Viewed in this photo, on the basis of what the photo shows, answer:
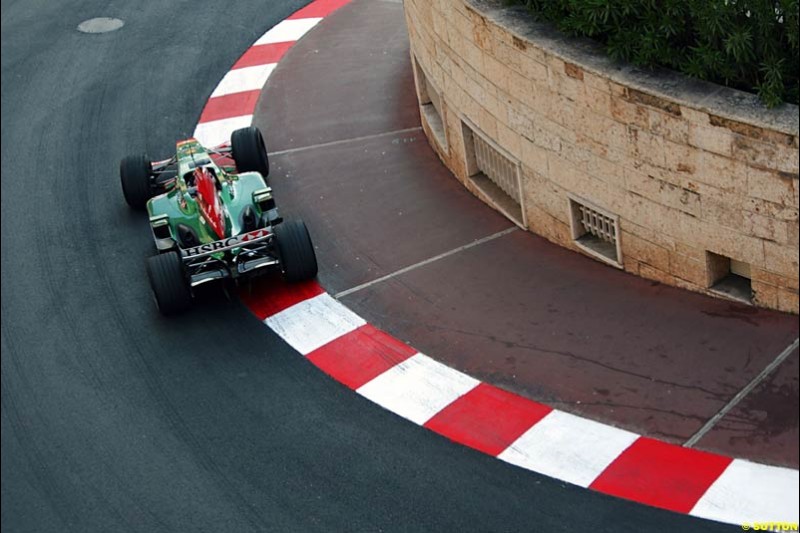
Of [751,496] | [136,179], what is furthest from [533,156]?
[136,179]

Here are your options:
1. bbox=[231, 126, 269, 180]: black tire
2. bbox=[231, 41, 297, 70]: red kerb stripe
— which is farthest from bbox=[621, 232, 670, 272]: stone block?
bbox=[231, 41, 297, 70]: red kerb stripe

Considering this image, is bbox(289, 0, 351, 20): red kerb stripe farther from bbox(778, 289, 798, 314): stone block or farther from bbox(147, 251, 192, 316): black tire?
bbox(778, 289, 798, 314): stone block

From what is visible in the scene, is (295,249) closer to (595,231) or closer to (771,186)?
(595,231)

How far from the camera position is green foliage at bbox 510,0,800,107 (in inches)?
363

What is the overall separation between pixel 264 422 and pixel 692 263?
3658 millimetres

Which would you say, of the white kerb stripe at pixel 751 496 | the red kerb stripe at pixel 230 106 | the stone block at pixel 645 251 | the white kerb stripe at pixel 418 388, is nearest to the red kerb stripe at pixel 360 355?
the white kerb stripe at pixel 418 388

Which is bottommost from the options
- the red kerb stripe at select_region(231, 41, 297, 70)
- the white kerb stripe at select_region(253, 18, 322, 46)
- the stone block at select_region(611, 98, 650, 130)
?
the red kerb stripe at select_region(231, 41, 297, 70)

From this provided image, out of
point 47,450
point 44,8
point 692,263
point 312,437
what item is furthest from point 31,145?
point 692,263

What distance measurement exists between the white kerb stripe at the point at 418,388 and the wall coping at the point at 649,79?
267 centimetres

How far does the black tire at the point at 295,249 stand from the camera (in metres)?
10.8

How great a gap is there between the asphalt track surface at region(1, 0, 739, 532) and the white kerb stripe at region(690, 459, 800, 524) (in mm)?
147

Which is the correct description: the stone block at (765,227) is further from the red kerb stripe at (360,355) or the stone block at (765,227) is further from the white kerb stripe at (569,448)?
the red kerb stripe at (360,355)

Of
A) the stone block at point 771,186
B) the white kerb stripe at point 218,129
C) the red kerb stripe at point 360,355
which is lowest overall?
the red kerb stripe at point 360,355

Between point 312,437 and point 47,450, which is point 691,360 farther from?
point 47,450
